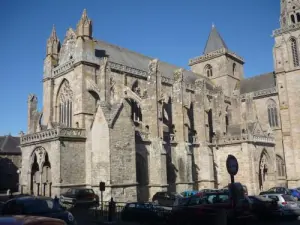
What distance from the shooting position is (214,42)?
48719mm

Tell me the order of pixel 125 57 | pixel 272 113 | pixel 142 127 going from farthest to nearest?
1. pixel 272 113
2. pixel 125 57
3. pixel 142 127

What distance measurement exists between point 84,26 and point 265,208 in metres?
→ 19.6

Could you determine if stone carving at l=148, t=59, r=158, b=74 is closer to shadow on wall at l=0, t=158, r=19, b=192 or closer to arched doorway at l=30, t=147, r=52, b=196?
arched doorway at l=30, t=147, r=52, b=196

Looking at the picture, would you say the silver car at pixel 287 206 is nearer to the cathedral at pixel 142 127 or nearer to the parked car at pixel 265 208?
the parked car at pixel 265 208

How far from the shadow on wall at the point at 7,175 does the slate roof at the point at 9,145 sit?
4.19 feet

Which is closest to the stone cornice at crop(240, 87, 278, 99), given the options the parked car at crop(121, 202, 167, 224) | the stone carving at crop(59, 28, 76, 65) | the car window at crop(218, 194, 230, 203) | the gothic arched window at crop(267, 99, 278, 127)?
the gothic arched window at crop(267, 99, 278, 127)

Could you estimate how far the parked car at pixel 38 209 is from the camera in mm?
9914

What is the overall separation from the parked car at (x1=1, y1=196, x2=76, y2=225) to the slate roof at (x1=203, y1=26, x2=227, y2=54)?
41141 millimetres

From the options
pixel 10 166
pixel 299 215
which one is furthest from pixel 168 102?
pixel 10 166

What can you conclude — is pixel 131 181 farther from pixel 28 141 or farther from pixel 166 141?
pixel 28 141

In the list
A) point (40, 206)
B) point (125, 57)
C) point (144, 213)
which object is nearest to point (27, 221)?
point (40, 206)

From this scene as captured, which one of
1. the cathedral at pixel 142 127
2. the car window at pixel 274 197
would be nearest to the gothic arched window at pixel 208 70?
the cathedral at pixel 142 127

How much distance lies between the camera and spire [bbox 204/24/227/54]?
4784 centimetres

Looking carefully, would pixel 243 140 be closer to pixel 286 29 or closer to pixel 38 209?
pixel 286 29
